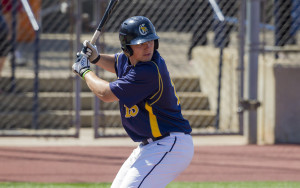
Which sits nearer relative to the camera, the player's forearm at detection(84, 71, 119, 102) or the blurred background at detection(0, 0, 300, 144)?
the player's forearm at detection(84, 71, 119, 102)

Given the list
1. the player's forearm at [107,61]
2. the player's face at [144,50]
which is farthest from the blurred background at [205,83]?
the player's face at [144,50]

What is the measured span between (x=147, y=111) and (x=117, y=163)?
2.99 metres

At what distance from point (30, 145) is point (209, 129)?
2719 millimetres

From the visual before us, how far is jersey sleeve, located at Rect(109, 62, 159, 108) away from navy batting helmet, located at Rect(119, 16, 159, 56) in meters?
0.17

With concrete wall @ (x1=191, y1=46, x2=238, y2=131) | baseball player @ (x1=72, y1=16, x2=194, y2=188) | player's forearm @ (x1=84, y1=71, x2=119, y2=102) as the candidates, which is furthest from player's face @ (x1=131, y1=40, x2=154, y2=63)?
concrete wall @ (x1=191, y1=46, x2=238, y2=131)

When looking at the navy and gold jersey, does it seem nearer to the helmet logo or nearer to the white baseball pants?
the white baseball pants

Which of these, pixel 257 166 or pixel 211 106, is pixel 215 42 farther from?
pixel 257 166

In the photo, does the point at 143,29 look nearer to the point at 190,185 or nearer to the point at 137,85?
the point at 137,85

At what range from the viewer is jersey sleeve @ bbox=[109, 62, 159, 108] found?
3908 mm

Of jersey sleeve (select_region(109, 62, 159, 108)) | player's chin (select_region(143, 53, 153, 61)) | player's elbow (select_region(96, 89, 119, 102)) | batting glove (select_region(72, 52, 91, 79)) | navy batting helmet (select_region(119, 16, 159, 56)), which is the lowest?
player's elbow (select_region(96, 89, 119, 102))

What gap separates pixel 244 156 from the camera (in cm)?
732

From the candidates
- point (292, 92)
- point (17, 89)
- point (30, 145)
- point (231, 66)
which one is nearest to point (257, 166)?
point (292, 92)

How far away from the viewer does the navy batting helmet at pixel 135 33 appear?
13.0 ft

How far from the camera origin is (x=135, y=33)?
156 inches
